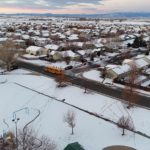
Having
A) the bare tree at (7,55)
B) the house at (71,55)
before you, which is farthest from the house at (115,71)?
the bare tree at (7,55)

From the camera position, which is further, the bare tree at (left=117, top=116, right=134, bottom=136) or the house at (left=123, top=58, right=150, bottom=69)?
the house at (left=123, top=58, right=150, bottom=69)

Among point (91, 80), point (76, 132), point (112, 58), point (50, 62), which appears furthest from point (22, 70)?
point (76, 132)

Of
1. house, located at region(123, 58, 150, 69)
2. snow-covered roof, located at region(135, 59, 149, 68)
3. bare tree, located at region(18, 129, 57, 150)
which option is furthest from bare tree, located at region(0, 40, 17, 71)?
bare tree, located at region(18, 129, 57, 150)

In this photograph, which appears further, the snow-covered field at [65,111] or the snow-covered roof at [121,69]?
the snow-covered roof at [121,69]

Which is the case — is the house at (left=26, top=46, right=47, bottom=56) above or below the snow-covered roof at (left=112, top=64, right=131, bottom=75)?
below

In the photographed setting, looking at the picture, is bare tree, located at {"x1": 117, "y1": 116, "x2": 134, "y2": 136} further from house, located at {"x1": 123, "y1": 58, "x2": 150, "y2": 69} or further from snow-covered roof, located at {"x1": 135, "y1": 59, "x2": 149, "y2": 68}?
snow-covered roof, located at {"x1": 135, "y1": 59, "x2": 149, "y2": 68}

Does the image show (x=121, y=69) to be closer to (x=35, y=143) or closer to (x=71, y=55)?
(x=71, y=55)

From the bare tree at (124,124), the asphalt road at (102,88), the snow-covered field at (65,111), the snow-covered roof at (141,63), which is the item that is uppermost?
the snow-covered roof at (141,63)

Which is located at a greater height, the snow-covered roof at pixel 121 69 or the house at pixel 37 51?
the snow-covered roof at pixel 121 69

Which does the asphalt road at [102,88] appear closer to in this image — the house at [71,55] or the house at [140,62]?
the house at [71,55]
